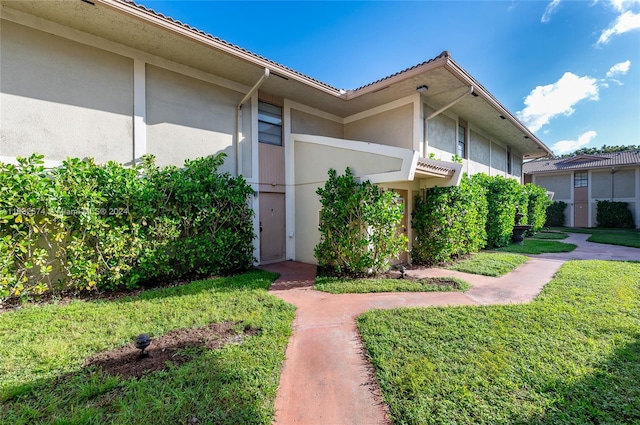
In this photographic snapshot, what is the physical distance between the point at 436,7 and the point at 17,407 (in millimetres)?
11210

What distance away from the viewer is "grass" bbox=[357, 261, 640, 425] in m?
2.33

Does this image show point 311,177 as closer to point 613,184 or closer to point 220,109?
point 220,109

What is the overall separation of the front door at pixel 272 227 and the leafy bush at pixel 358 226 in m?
2.22

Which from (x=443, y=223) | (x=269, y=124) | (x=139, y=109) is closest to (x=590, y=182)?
(x=443, y=223)

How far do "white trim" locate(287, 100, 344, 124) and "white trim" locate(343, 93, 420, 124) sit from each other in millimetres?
371

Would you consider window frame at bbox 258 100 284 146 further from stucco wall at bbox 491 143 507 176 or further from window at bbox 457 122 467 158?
stucco wall at bbox 491 143 507 176

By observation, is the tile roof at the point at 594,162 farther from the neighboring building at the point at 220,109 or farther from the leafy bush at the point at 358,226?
the leafy bush at the point at 358,226

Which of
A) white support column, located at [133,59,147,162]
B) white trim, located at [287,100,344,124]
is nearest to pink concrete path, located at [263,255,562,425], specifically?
white support column, located at [133,59,147,162]

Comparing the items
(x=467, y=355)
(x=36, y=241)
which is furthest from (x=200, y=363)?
(x=36, y=241)

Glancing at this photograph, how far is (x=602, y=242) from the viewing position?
13.0m

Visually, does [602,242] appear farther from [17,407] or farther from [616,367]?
[17,407]

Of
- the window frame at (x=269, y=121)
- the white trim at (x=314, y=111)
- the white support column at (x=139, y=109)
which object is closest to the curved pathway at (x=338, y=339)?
the window frame at (x=269, y=121)

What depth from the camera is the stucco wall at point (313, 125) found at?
922 centimetres

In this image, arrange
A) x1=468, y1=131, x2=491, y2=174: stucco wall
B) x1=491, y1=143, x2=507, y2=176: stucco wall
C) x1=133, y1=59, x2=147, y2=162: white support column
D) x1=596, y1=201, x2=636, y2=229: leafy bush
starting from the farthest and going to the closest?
x1=596, y1=201, x2=636, y2=229: leafy bush < x1=491, y1=143, x2=507, y2=176: stucco wall < x1=468, y1=131, x2=491, y2=174: stucco wall < x1=133, y1=59, x2=147, y2=162: white support column
